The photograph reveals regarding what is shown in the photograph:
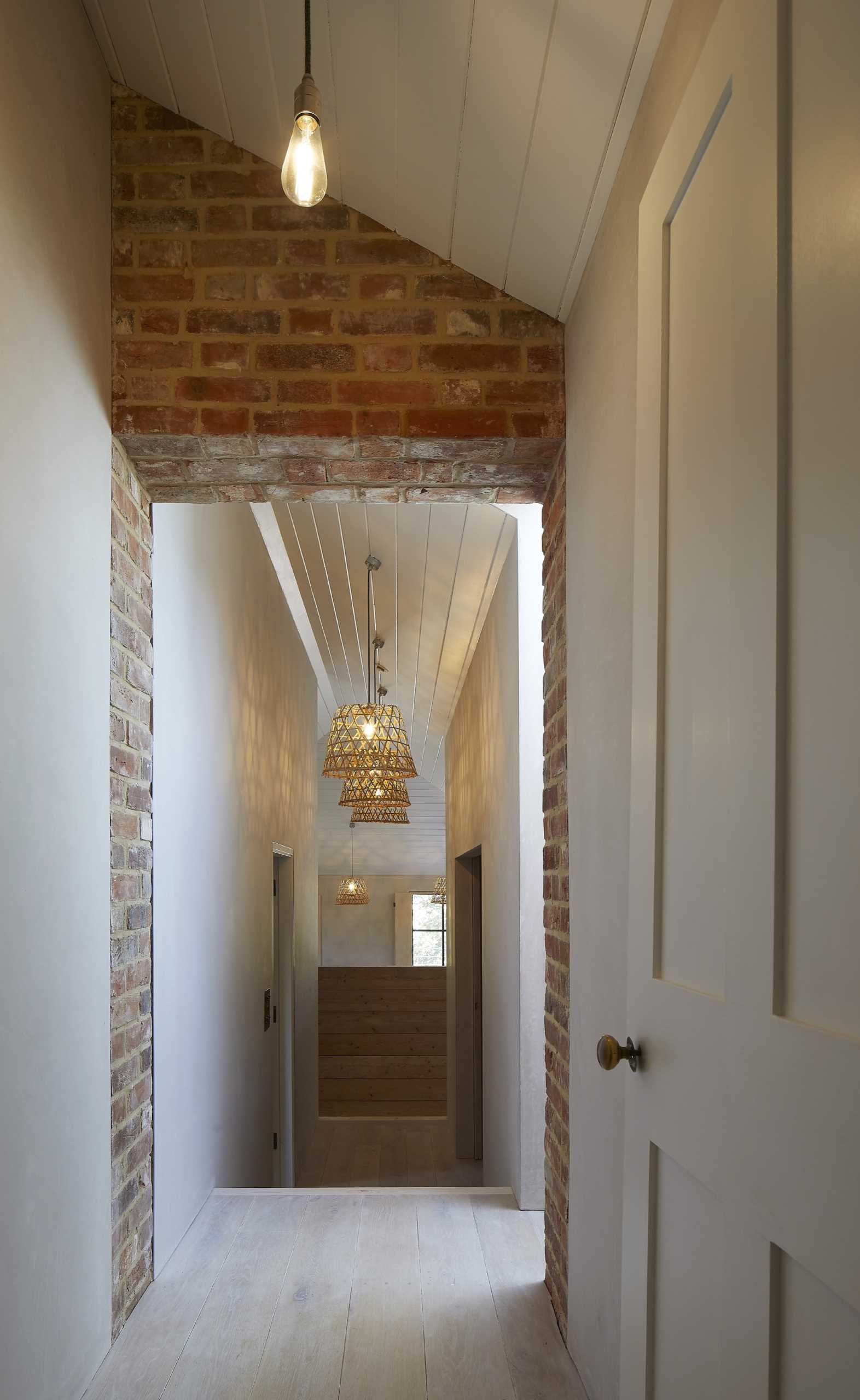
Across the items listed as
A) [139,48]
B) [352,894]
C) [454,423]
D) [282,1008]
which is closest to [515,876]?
[454,423]

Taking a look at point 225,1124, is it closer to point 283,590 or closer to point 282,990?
point 282,990

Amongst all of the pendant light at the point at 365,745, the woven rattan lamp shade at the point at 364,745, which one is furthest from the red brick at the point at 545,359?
the woven rattan lamp shade at the point at 364,745

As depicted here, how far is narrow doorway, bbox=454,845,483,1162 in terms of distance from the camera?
21.0 ft

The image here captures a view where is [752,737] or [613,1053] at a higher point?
[752,737]

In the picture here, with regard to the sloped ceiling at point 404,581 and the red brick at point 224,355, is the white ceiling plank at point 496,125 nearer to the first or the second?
the red brick at point 224,355

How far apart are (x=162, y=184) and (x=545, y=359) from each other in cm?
98

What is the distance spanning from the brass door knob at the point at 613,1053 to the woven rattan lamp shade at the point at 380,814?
5297 millimetres

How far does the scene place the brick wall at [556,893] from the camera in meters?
2.43

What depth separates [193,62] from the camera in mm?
2283

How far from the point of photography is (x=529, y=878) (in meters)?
3.68

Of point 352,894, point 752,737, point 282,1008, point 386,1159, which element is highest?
point 752,737

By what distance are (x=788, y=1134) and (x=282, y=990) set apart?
223 inches

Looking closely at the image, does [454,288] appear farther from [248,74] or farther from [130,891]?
[130,891]

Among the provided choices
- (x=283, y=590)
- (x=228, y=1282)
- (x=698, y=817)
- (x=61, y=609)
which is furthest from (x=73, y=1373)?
(x=283, y=590)
